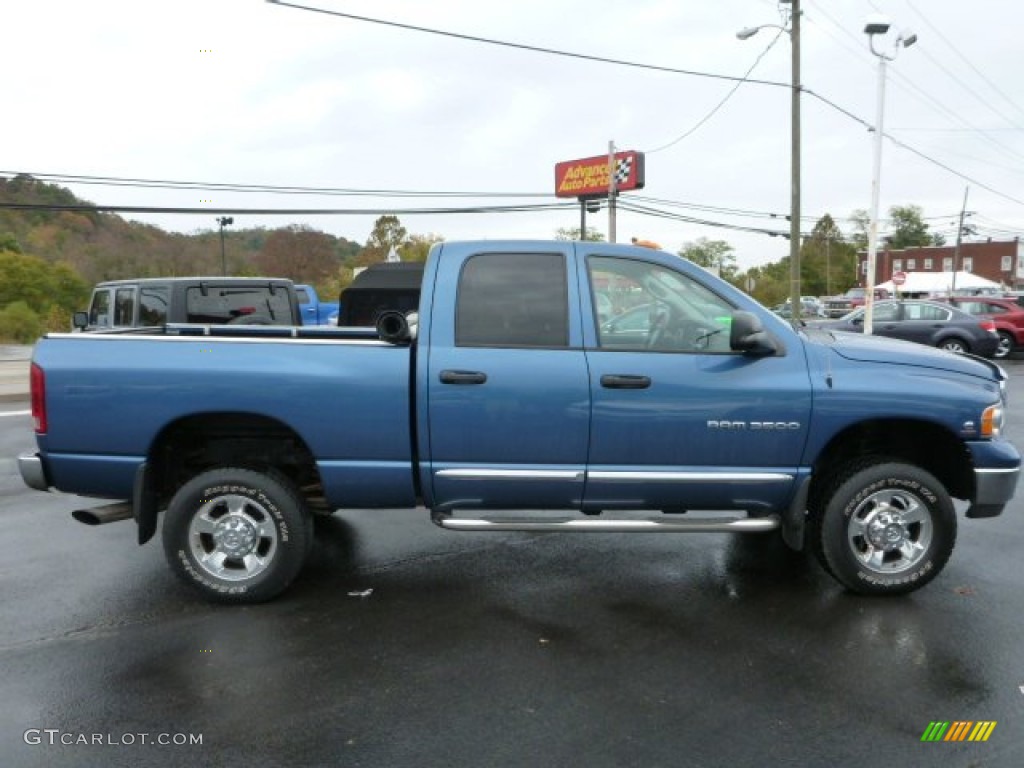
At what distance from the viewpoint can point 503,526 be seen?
13.6ft

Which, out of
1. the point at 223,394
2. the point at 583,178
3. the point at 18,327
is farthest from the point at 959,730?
the point at 583,178

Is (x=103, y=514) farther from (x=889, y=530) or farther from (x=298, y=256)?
(x=298, y=256)

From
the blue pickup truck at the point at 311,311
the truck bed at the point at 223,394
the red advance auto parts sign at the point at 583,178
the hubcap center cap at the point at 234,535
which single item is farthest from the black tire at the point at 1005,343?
the red advance auto parts sign at the point at 583,178

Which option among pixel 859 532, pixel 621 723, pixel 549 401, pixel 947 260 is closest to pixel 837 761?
pixel 621 723

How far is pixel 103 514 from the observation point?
419 cm

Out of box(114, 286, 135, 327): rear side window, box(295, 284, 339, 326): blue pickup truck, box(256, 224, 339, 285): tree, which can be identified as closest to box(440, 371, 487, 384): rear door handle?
box(114, 286, 135, 327): rear side window

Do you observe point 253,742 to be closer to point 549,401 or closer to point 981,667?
point 549,401

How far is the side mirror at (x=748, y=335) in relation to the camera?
393 centimetres

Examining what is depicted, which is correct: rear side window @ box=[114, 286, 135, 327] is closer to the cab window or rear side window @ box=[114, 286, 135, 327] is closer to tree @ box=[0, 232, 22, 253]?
the cab window

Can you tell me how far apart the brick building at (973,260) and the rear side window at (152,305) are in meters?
90.7

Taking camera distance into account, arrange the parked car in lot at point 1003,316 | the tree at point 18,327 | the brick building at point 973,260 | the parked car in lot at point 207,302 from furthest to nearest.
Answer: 1. the brick building at point 973,260
2. the tree at point 18,327
3. the parked car in lot at point 1003,316
4. the parked car in lot at point 207,302

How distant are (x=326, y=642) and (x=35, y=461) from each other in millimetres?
1861

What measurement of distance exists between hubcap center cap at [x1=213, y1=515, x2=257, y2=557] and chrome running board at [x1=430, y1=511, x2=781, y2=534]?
104 cm

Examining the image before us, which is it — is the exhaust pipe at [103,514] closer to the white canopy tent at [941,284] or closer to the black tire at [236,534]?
the black tire at [236,534]
